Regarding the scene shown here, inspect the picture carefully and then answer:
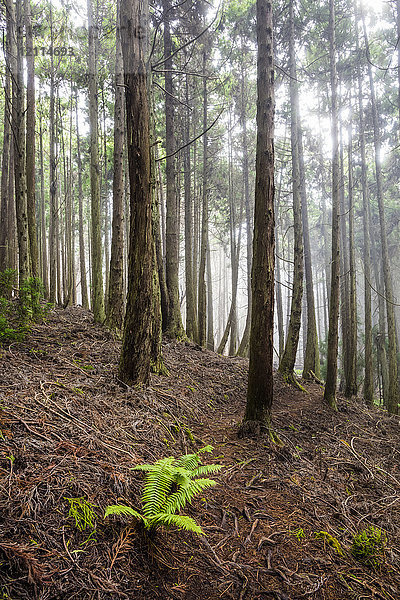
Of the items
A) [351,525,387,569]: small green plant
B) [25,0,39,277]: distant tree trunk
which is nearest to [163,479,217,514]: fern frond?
[351,525,387,569]: small green plant

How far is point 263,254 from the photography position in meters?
4.57

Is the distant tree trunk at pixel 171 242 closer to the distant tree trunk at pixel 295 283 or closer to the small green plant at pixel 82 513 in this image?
the distant tree trunk at pixel 295 283

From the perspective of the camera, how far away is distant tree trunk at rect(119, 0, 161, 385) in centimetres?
455

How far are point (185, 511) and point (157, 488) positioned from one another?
19.3 inches

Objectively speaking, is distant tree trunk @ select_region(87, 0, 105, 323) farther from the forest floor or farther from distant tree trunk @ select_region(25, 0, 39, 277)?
the forest floor

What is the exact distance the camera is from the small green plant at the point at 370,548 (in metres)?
2.58

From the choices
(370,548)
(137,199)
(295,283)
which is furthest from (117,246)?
(370,548)

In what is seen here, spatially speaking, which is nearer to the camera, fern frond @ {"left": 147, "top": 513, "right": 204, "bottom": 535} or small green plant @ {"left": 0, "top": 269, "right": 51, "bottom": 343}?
fern frond @ {"left": 147, "top": 513, "right": 204, "bottom": 535}

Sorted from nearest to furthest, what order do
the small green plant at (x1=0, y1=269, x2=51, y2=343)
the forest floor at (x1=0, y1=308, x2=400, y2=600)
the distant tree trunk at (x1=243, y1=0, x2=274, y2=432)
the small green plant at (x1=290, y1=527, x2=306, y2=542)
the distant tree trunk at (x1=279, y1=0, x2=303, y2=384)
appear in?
the forest floor at (x1=0, y1=308, x2=400, y2=600) < the small green plant at (x1=290, y1=527, x2=306, y2=542) < the distant tree trunk at (x1=243, y1=0, x2=274, y2=432) < the small green plant at (x1=0, y1=269, x2=51, y2=343) < the distant tree trunk at (x1=279, y1=0, x2=303, y2=384)

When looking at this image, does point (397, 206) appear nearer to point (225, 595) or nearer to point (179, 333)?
point (179, 333)

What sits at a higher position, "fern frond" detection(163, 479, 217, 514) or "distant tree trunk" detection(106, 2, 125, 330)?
"distant tree trunk" detection(106, 2, 125, 330)

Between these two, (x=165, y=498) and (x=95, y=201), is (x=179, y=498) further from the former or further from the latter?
(x=95, y=201)

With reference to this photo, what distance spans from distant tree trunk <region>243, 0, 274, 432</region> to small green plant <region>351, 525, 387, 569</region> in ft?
5.88

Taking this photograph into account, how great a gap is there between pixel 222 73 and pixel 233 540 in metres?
15.4
